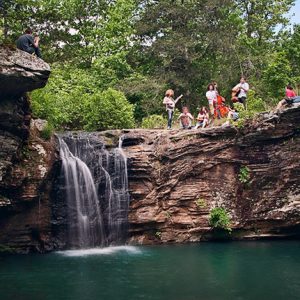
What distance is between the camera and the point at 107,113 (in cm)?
2466

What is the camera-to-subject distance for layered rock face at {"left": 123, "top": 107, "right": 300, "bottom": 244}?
21.2 m

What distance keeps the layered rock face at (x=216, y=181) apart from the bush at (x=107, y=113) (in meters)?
3.25

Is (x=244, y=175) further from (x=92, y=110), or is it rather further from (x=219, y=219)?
(x=92, y=110)

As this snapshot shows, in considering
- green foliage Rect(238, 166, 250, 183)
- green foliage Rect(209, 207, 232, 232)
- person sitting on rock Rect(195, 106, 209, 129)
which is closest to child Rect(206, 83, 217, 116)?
person sitting on rock Rect(195, 106, 209, 129)

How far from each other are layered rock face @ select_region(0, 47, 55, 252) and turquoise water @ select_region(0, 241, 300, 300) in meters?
1.21

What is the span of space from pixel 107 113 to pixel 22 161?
6.94 m

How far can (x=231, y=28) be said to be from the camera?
30672mm

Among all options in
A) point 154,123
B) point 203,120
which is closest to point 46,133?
point 203,120

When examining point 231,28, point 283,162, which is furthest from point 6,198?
point 231,28

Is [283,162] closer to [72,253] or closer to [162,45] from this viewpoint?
[72,253]

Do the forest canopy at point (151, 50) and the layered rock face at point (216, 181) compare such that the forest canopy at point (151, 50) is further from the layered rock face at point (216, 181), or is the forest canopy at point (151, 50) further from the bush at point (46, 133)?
the bush at point (46, 133)

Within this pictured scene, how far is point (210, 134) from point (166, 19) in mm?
12394

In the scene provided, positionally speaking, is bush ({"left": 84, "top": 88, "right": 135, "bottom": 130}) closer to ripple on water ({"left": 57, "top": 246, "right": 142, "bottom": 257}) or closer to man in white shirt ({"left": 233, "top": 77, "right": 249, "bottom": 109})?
man in white shirt ({"left": 233, "top": 77, "right": 249, "bottom": 109})

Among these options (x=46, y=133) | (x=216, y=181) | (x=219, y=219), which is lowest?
(x=219, y=219)
